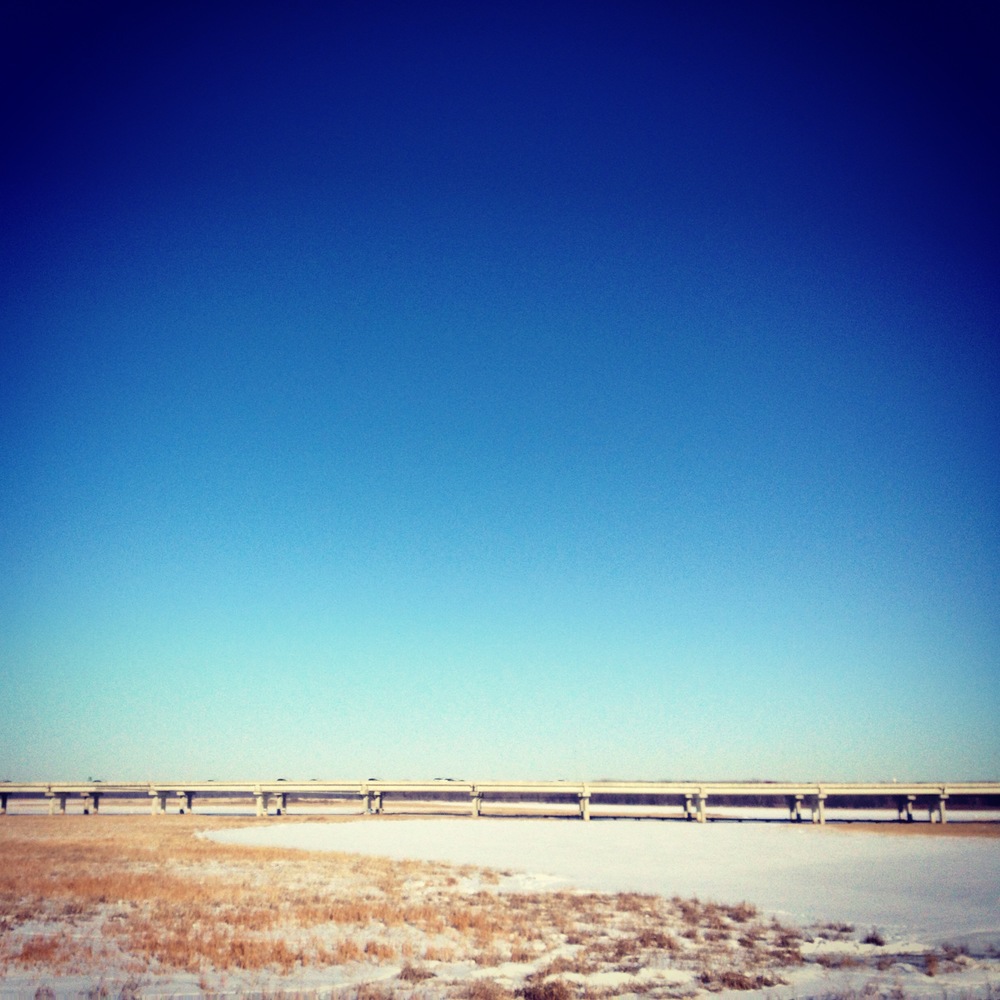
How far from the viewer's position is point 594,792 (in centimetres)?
4475

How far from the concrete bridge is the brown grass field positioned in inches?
990

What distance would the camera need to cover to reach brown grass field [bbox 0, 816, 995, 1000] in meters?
10.5

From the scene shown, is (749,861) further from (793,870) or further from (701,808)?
(701,808)

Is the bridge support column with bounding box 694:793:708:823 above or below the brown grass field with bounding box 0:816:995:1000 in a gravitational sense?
below

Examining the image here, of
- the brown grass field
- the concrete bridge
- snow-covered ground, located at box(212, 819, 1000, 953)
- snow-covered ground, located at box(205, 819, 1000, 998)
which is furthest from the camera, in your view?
the concrete bridge

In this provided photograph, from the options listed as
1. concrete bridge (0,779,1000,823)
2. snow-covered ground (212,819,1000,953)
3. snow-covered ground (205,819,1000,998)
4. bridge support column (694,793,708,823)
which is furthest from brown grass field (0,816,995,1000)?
concrete bridge (0,779,1000,823)

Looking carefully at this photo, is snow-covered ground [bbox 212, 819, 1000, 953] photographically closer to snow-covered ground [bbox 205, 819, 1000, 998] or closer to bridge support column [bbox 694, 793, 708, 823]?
snow-covered ground [bbox 205, 819, 1000, 998]

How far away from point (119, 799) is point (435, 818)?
4733 centimetres

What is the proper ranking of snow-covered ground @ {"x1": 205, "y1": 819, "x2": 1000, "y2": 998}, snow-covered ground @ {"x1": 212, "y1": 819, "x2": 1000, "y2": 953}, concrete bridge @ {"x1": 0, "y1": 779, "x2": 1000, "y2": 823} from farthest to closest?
1. concrete bridge @ {"x1": 0, "y1": 779, "x2": 1000, "y2": 823}
2. snow-covered ground @ {"x1": 212, "y1": 819, "x2": 1000, "y2": 953}
3. snow-covered ground @ {"x1": 205, "y1": 819, "x2": 1000, "y2": 998}

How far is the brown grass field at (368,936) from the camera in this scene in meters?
10.5

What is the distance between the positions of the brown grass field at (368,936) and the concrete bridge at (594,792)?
25.1 metres

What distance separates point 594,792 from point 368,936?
33.7 m

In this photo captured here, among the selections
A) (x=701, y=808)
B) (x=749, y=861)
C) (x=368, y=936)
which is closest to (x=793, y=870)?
(x=749, y=861)

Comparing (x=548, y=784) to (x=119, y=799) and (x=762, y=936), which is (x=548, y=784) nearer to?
(x=762, y=936)
